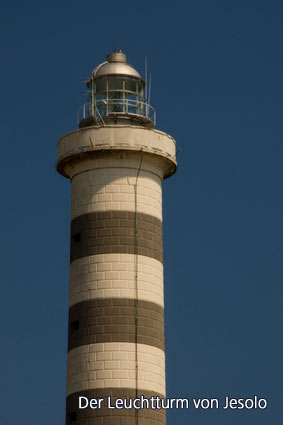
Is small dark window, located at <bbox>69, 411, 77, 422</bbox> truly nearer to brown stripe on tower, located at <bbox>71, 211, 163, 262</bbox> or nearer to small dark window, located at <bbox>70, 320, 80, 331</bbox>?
small dark window, located at <bbox>70, 320, 80, 331</bbox>

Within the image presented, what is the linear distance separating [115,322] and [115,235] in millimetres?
3190

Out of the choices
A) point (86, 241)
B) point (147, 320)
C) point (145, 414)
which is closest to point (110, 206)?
point (86, 241)

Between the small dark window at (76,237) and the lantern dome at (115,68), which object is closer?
the small dark window at (76,237)

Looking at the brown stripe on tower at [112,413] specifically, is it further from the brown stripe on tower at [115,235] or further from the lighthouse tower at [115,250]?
the brown stripe on tower at [115,235]

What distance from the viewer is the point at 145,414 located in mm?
42125

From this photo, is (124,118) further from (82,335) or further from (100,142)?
(82,335)

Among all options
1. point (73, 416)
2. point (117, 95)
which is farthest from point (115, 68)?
point (73, 416)

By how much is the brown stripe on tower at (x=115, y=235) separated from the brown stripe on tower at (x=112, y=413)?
16.4ft

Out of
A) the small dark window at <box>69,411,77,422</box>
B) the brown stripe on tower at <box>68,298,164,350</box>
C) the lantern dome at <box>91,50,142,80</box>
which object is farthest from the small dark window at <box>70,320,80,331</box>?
the lantern dome at <box>91,50,142,80</box>

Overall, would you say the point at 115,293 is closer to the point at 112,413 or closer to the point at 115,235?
the point at 115,235

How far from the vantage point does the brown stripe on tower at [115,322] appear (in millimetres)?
42938

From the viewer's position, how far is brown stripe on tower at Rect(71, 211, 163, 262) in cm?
4400

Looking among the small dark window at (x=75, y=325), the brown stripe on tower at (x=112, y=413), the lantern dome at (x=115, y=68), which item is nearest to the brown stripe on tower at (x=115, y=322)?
the small dark window at (x=75, y=325)

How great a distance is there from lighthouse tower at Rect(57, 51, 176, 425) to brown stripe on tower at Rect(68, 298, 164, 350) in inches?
1.4
